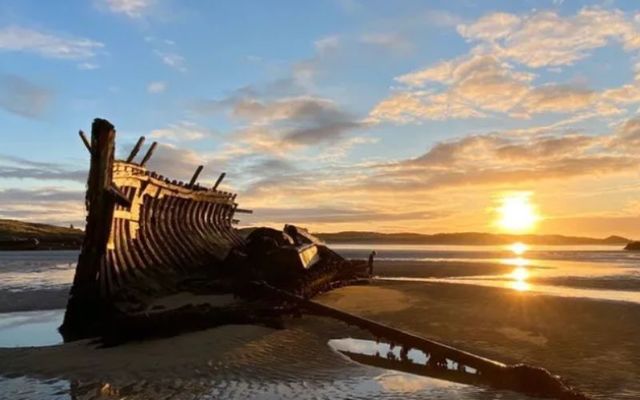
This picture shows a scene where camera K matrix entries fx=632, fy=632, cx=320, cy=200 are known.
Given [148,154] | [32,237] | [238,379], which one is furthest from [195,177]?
[32,237]

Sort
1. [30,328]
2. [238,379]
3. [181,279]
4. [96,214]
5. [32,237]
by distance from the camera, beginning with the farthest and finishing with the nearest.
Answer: [32,237] → [181,279] → [30,328] → [96,214] → [238,379]

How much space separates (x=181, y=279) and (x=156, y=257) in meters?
0.96

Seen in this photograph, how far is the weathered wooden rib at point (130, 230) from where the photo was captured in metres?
12.9

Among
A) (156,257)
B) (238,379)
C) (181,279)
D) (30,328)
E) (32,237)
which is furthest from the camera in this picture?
(32,237)

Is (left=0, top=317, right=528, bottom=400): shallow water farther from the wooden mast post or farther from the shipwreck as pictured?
the wooden mast post

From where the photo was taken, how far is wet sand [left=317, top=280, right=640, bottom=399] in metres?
9.56

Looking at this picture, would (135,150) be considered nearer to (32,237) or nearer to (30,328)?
(30,328)

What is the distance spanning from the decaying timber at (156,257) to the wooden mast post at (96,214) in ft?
0.07

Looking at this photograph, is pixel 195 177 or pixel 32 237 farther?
pixel 32 237

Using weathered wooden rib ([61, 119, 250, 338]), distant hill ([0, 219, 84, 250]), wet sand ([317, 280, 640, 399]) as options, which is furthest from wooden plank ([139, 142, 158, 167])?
distant hill ([0, 219, 84, 250])

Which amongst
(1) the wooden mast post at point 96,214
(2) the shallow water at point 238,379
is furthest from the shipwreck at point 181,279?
(2) the shallow water at point 238,379

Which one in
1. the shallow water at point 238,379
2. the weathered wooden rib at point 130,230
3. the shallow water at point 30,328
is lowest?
the shallow water at point 30,328

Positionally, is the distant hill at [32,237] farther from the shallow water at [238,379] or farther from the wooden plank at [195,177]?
the shallow water at [238,379]

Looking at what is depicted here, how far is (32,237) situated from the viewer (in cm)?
9169
